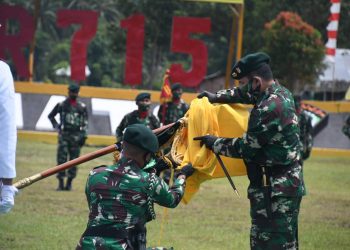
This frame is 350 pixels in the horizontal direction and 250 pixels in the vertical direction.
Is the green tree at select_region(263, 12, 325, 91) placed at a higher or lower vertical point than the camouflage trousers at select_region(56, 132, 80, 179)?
higher

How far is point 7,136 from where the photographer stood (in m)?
6.55

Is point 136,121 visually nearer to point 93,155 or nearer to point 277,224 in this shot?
point 93,155

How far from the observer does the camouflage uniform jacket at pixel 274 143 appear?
25.3ft

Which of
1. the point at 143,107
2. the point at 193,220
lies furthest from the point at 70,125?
the point at 193,220

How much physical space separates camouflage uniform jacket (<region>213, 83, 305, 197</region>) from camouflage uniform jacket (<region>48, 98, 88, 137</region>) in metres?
11.0

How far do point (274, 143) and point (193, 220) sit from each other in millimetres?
7096

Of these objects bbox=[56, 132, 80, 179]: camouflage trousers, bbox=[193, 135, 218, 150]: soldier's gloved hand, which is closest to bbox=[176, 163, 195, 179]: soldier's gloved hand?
bbox=[193, 135, 218, 150]: soldier's gloved hand

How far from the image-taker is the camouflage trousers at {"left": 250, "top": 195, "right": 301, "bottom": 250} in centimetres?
781

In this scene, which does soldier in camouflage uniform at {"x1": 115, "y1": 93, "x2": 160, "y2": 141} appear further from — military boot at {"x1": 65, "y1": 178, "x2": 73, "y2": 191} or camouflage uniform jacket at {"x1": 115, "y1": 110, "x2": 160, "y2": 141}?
military boot at {"x1": 65, "y1": 178, "x2": 73, "y2": 191}

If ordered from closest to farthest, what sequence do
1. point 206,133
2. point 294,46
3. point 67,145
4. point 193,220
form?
point 206,133 < point 193,220 < point 67,145 < point 294,46

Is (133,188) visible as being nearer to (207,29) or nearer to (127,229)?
(127,229)

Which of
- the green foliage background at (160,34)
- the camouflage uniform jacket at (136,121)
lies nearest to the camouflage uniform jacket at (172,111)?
the camouflage uniform jacket at (136,121)

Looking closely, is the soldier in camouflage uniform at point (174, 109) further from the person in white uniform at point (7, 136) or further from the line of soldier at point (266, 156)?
the person in white uniform at point (7, 136)

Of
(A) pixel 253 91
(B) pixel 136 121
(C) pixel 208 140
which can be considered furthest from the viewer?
(B) pixel 136 121
